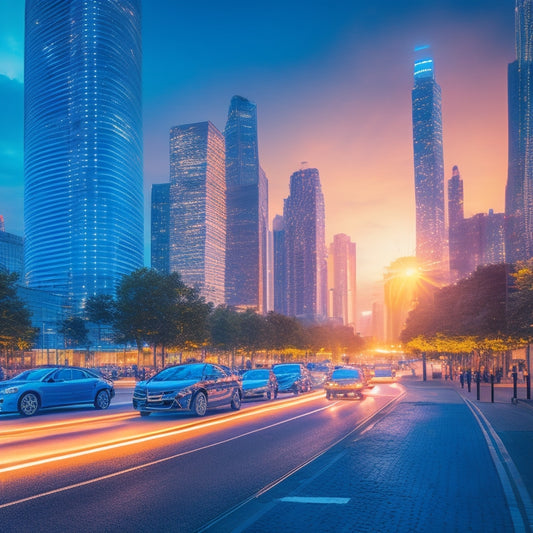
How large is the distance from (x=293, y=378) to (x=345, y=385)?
18.6ft

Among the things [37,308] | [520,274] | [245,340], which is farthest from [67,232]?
[520,274]

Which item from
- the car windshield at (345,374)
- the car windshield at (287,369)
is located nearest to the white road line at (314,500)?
the car windshield at (345,374)

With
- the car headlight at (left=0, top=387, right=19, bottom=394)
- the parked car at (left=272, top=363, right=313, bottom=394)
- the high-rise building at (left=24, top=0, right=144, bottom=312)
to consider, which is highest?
the high-rise building at (left=24, top=0, right=144, bottom=312)

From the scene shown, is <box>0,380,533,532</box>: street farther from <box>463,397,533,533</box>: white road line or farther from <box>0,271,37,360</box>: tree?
<box>0,271,37,360</box>: tree

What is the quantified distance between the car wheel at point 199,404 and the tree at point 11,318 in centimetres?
2826

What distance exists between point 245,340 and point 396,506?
7452 cm

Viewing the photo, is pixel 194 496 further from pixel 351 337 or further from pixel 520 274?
pixel 351 337

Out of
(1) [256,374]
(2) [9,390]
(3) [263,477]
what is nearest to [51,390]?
(2) [9,390]

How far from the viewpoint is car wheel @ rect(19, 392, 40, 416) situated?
56.7 ft

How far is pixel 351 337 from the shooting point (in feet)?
580

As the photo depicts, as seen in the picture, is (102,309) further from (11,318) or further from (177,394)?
(177,394)

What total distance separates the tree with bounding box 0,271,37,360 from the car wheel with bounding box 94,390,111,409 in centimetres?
2376

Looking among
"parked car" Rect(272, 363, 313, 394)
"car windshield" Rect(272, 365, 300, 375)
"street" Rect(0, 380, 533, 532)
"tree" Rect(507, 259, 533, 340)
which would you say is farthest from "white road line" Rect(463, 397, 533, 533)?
"car windshield" Rect(272, 365, 300, 375)

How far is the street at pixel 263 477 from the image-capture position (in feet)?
19.7
